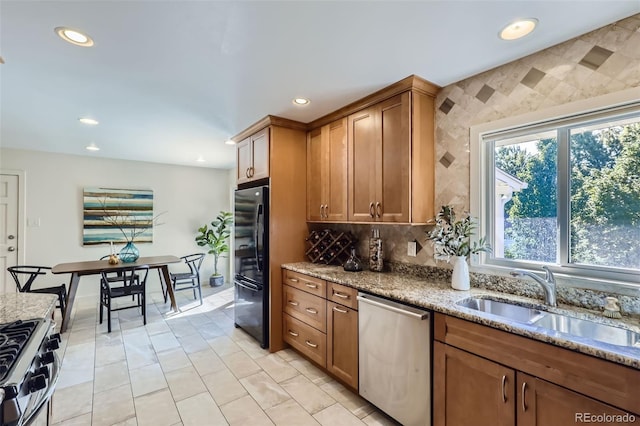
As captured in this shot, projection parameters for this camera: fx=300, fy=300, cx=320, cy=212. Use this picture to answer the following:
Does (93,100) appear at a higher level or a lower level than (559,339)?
higher

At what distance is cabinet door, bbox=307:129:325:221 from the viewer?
10.00 ft

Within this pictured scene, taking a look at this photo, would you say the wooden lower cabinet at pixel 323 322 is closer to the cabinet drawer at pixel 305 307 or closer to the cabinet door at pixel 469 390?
the cabinet drawer at pixel 305 307

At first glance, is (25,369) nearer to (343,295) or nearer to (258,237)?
(343,295)

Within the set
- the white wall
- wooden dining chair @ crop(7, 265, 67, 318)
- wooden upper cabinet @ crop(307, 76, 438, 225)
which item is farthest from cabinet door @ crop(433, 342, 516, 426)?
the white wall

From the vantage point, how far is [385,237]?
2.82 m

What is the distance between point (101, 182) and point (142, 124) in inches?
98.5

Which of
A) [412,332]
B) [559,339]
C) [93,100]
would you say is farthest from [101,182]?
[559,339]

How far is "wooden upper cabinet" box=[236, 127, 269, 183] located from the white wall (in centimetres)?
258

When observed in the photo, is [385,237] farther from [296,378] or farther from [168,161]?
[168,161]

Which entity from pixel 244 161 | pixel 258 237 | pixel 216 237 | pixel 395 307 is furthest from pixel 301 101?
pixel 216 237

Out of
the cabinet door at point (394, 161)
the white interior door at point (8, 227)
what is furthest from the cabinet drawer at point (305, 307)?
the white interior door at point (8, 227)

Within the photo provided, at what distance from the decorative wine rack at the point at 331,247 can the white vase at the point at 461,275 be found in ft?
3.87

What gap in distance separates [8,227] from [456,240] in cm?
593

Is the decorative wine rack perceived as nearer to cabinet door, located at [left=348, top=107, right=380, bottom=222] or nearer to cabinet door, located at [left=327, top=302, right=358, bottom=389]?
cabinet door, located at [left=348, top=107, right=380, bottom=222]
